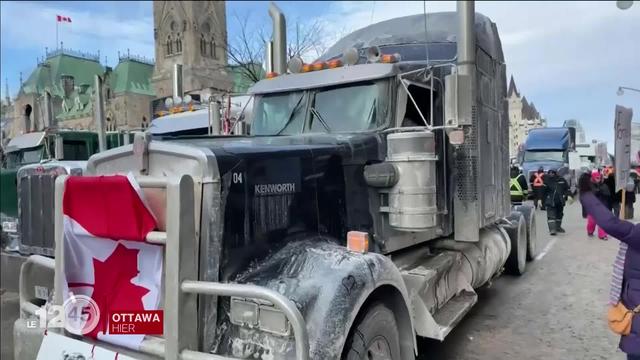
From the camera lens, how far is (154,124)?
12.0 meters

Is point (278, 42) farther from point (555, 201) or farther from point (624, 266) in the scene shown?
point (555, 201)

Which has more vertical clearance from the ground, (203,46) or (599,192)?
(203,46)

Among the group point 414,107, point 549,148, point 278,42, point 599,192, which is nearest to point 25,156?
point 278,42

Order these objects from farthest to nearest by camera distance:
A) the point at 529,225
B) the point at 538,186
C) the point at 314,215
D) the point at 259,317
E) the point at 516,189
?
1. the point at 538,186
2. the point at 516,189
3. the point at 529,225
4. the point at 314,215
5. the point at 259,317

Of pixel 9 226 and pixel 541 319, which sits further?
pixel 9 226

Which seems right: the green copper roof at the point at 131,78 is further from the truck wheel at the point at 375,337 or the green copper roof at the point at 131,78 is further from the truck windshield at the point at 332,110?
the truck wheel at the point at 375,337

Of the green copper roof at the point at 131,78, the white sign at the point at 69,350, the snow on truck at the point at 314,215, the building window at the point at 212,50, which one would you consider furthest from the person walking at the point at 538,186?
the building window at the point at 212,50

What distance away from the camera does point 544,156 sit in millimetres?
22469

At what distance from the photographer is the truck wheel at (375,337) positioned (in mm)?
2965

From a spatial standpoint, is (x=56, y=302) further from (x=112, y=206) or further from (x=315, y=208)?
(x=315, y=208)

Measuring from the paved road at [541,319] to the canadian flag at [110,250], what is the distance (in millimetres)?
3046

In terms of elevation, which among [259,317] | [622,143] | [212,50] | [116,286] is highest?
[212,50]

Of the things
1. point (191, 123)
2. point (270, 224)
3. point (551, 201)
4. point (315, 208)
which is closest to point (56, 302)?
point (270, 224)

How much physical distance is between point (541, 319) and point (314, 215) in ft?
12.5
